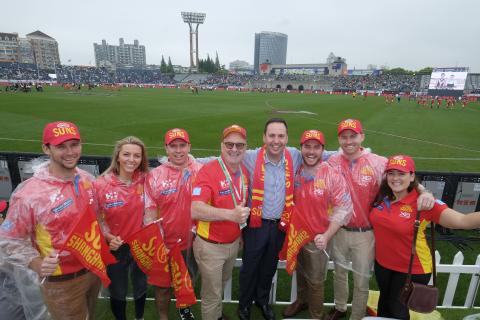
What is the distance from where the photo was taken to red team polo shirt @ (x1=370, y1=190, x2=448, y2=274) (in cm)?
309

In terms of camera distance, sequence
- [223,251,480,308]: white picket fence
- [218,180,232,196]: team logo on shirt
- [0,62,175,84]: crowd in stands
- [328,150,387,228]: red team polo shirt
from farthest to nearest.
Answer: [0,62,175,84]: crowd in stands, [223,251,480,308]: white picket fence, [328,150,387,228]: red team polo shirt, [218,180,232,196]: team logo on shirt

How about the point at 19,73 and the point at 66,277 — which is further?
the point at 19,73

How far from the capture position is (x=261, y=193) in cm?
336

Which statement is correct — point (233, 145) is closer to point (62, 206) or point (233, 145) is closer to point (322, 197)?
point (322, 197)

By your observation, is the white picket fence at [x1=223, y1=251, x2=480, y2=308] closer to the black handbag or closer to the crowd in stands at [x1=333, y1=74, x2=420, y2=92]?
the black handbag

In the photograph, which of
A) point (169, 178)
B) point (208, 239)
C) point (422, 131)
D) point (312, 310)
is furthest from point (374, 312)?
point (422, 131)

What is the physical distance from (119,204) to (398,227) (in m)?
2.95

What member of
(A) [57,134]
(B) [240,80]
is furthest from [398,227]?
(B) [240,80]

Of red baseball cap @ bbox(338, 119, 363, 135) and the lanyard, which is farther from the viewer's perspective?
red baseball cap @ bbox(338, 119, 363, 135)

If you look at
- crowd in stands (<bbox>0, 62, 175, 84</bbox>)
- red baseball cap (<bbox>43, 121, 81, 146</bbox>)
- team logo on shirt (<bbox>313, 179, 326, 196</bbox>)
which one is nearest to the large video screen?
team logo on shirt (<bbox>313, 179, 326, 196</bbox>)

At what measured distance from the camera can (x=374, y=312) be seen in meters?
4.01

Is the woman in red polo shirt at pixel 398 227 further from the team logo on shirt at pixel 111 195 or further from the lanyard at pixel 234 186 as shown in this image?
the team logo on shirt at pixel 111 195

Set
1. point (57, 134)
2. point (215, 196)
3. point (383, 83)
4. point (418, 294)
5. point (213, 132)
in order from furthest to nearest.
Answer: point (383, 83), point (213, 132), point (215, 196), point (418, 294), point (57, 134)

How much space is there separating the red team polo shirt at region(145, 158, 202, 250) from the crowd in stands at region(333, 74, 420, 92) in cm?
8025
